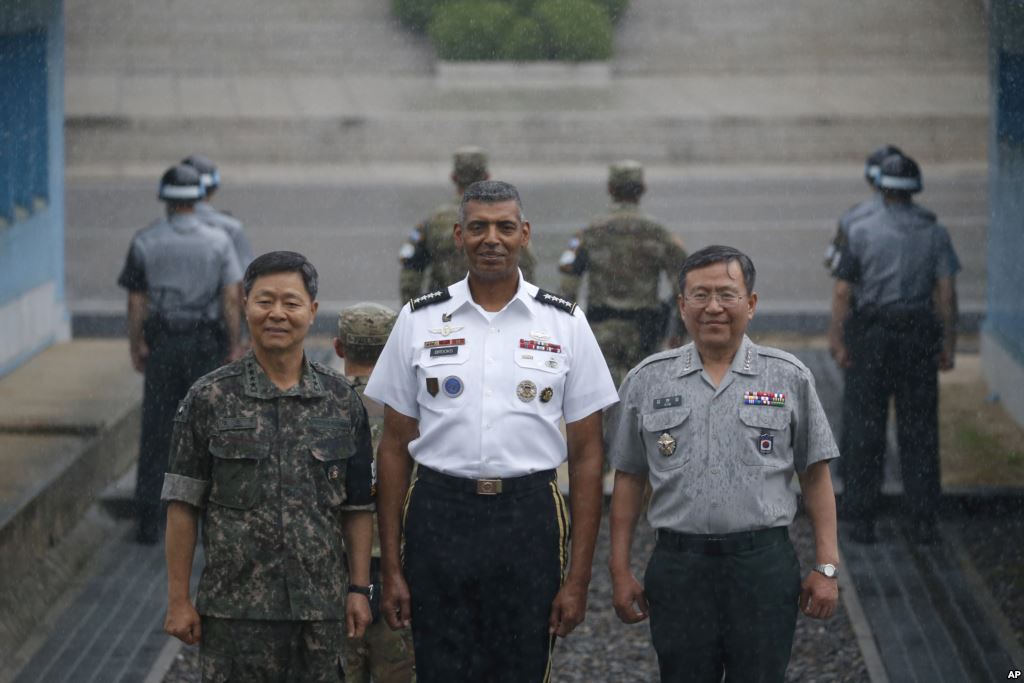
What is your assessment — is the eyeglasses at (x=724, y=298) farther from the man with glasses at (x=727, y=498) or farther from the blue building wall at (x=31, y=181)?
the blue building wall at (x=31, y=181)

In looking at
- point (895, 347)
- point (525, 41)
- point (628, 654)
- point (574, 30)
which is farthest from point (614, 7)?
point (628, 654)

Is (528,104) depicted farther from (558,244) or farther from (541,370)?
(541,370)

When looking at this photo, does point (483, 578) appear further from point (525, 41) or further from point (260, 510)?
point (525, 41)

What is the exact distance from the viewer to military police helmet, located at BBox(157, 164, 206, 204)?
7973 mm

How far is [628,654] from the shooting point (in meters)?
6.71

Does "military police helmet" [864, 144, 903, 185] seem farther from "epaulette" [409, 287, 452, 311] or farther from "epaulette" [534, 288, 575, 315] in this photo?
"epaulette" [409, 287, 452, 311]

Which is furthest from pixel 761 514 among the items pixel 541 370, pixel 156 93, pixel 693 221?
pixel 156 93

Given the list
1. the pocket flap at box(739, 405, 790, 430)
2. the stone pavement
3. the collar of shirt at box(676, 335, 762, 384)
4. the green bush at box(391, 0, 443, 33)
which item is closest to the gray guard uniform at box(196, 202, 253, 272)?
the collar of shirt at box(676, 335, 762, 384)

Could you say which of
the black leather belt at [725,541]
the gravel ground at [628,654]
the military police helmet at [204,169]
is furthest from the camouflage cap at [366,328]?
the military police helmet at [204,169]

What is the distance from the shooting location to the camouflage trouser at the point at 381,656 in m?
5.15

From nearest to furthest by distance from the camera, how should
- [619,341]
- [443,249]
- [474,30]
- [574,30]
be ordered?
[443,249] → [619,341] → [474,30] → [574,30]

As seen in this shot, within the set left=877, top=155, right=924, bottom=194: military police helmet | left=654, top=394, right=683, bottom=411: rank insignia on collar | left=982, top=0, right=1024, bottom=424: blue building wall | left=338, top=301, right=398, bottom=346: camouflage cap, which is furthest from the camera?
left=982, top=0, right=1024, bottom=424: blue building wall

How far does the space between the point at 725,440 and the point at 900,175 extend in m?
3.58

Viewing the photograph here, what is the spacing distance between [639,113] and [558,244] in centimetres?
862
